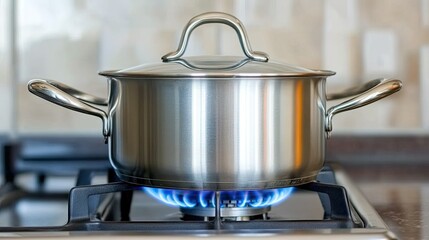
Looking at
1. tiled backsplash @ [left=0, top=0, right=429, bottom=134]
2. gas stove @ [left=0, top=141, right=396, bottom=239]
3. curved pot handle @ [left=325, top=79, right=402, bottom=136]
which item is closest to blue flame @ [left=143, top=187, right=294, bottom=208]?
gas stove @ [left=0, top=141, right=396, bottom=239]

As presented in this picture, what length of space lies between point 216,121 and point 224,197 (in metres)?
0.11

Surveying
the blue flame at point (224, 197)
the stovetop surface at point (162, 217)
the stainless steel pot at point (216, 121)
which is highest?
the stainless steel pot at point (216, 121)

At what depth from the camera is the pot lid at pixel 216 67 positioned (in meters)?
0.78

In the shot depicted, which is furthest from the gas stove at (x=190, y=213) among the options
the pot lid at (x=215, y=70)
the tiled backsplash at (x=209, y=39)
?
the tiled backsplash at (x=209, y=39)

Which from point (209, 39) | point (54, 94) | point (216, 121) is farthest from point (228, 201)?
point (209, 39)

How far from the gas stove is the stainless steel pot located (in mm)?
40

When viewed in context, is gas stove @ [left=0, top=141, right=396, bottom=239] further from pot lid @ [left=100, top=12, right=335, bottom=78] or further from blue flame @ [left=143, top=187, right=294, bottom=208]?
pot lid @ [left=100, top=12, right=335, bottom=78]

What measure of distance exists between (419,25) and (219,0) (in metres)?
0.32

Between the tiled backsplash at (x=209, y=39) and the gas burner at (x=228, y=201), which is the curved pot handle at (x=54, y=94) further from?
the tiled backsplash at (x=209, y=39)

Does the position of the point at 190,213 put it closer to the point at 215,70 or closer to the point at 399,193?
the point at 215,70

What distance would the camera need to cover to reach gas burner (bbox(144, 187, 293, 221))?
2.79ft

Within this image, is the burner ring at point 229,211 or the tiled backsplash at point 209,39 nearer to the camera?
the burner ring at point 229,211

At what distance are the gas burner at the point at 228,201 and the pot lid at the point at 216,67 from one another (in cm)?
14

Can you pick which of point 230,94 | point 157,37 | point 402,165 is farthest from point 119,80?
point 402,165
